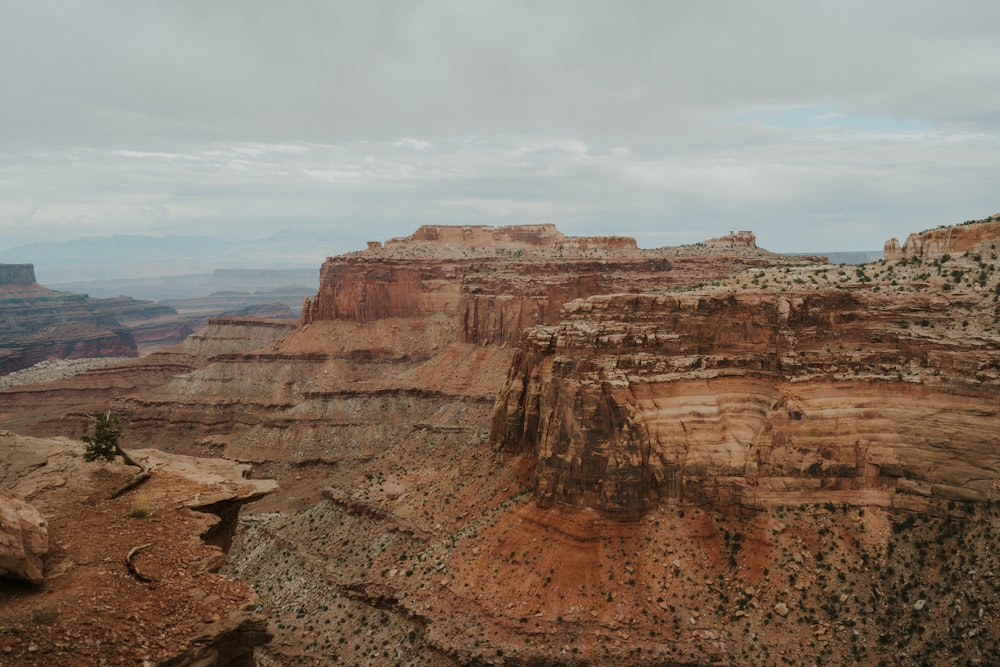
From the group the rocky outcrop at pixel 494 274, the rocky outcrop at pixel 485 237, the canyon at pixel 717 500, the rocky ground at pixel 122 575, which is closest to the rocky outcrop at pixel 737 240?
the rocky outcrop at pixel 494 274

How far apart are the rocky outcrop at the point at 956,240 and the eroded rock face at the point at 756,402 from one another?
698 cm

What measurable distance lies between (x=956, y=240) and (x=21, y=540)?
4795 cm

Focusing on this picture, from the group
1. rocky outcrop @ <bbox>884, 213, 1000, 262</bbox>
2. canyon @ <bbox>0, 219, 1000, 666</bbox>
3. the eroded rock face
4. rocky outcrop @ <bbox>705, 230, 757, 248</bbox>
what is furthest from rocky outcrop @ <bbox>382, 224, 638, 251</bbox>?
the eroded rock face

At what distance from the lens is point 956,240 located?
158ft

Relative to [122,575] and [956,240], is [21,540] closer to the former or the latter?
[122,575]

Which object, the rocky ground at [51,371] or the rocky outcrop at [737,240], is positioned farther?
the rocky ground at [51,371]

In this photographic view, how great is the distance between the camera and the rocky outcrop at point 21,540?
2077cm

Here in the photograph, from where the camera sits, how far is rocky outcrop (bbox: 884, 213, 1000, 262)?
47344 mm

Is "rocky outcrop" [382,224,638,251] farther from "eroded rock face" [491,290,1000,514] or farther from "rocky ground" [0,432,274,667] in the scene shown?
"rocky ground" [0,432,274,667]

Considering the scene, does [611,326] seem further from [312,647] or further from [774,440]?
[312,647]

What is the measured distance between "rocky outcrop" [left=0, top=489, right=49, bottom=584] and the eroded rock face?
90.4ft

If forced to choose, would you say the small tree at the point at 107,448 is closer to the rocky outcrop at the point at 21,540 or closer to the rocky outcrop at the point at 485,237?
the rocky outcrop at the point at 21,540

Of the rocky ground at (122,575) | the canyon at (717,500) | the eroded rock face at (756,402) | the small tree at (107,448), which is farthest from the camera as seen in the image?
the eroded rock face at (756,402)

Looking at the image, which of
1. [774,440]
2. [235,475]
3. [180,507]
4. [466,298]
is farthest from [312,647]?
[466,298]
